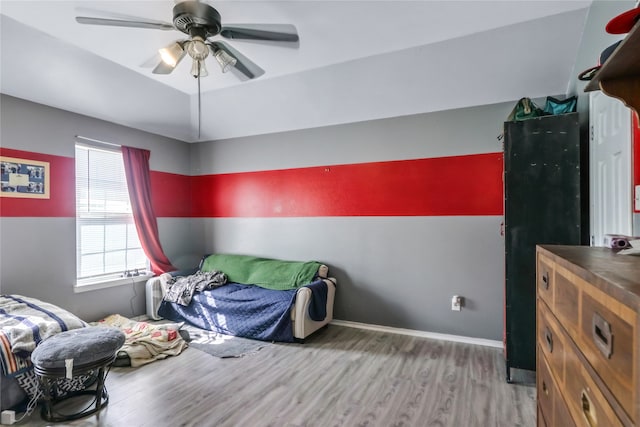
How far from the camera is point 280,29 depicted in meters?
1.85

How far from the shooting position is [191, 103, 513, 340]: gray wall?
3.36m

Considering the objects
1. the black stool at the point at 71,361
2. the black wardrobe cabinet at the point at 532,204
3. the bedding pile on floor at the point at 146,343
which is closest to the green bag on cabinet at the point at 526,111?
the black wardrobe cabinet at the point at 532,204

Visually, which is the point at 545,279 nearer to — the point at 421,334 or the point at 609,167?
the point at 609,167

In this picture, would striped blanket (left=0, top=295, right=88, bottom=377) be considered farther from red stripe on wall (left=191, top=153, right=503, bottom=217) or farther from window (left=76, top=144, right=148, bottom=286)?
red stripe on wall (left=191, top=153, right=503, bottom=217)

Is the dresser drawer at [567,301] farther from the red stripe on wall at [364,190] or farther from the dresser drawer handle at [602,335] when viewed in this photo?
the red stripe on wall at [364,190]

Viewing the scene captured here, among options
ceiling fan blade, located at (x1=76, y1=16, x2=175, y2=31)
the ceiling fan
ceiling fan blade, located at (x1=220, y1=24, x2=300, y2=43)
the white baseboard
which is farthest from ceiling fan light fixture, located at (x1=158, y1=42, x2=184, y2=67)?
the white baseboard

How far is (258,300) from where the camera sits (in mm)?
3576

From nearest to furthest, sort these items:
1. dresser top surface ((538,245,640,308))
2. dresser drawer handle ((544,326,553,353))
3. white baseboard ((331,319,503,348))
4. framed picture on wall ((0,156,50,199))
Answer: dresser top surface ((538,245,640,308)) < dresser drawer handle ((544,326,553,353)) < framed picture on wall ((0,156,50,199)) < white baseboard ((331,319,503,348))

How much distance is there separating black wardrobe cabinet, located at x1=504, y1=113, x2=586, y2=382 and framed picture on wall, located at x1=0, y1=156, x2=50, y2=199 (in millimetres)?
4293

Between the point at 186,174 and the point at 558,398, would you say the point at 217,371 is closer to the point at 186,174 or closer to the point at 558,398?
the point at 558,398

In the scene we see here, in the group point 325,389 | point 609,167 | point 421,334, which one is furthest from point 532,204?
point 325,389

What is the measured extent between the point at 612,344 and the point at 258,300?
10.7 feet

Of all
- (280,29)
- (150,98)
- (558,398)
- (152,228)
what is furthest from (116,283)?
(558,398)

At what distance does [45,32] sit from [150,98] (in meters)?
1.22
